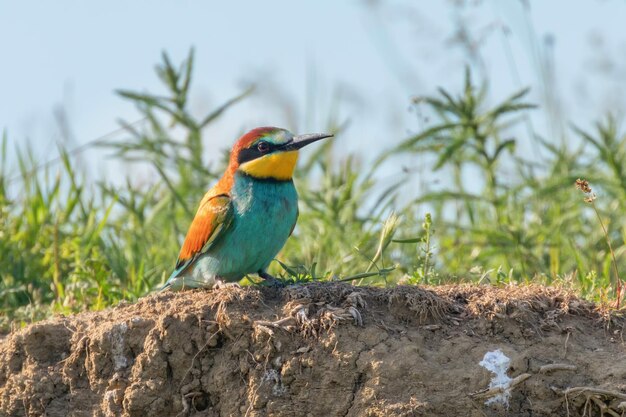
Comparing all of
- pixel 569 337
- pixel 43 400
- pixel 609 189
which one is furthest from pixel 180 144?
pixel 569 337

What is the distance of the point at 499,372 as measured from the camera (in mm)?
3221

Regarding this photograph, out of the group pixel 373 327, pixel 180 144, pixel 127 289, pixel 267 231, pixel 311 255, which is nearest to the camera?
pixel 373 327

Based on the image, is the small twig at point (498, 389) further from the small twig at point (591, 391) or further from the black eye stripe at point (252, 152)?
the black eye stripe at point (252, 152)

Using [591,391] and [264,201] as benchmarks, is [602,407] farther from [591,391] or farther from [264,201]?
[264,201]

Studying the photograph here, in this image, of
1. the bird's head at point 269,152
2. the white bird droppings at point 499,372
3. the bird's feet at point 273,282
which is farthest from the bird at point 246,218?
the white bird droppings at point 499,372

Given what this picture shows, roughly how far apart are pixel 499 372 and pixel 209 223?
1.51m

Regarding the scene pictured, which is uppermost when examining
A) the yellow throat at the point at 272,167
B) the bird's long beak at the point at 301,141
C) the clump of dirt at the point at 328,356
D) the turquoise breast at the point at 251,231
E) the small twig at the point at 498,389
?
the bird's long beak at the point at 301,141

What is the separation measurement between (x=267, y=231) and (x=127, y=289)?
98 cm

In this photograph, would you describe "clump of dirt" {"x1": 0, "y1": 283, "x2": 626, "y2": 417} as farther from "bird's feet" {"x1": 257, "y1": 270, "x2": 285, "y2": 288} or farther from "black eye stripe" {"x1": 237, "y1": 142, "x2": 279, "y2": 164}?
"black eye stripe" {"x1": 237, "y1": 142, "x2": 279, "y2": 164}

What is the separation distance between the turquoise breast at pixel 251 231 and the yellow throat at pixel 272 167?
2 cm

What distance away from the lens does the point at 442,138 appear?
5.61 m

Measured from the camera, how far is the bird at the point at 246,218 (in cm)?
424

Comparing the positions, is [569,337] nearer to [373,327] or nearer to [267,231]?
[373,327]

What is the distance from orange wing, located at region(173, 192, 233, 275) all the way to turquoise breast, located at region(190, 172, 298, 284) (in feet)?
0.09
